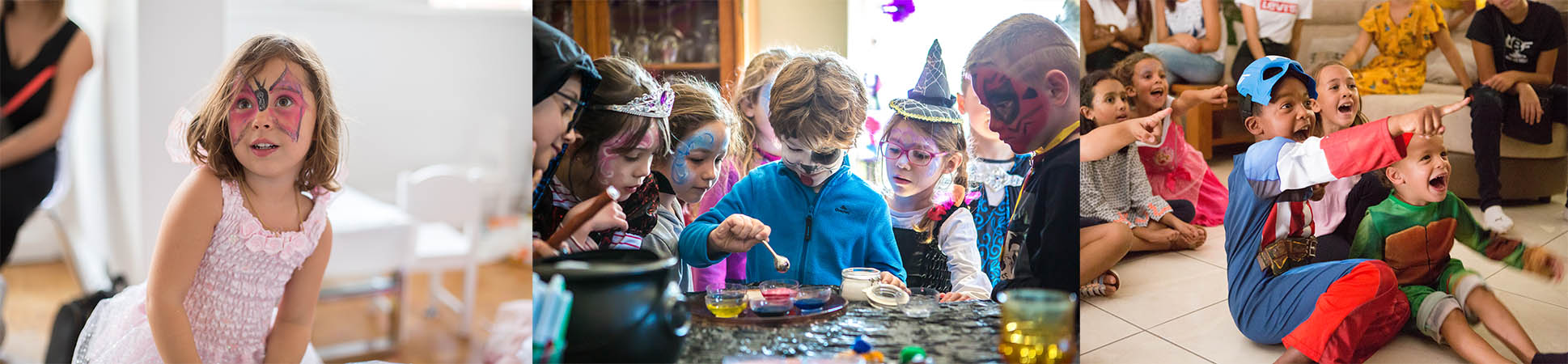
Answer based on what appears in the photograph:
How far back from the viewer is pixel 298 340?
2.03 meters

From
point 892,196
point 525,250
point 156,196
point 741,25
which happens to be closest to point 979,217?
point 892,196

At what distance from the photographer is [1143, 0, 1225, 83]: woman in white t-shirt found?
231 cm

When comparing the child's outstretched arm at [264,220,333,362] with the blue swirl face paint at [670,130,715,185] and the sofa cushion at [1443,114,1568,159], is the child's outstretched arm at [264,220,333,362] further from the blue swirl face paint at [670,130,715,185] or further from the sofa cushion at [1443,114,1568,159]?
the sofa cushion at [1443,114,1568,159]

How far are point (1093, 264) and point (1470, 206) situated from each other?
901 millimetres

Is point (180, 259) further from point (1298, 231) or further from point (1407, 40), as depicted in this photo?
point (1407, 40)

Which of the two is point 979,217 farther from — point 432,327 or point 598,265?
point 432,327

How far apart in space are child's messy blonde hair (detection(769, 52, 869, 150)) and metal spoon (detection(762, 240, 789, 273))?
0.25m

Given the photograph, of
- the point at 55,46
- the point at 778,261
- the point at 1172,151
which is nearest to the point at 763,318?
the point at 778,261

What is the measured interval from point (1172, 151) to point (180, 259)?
2.22 meters

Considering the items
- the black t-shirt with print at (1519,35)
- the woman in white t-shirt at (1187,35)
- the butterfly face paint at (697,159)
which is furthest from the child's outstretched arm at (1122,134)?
the butterfly face paint at (697,159)

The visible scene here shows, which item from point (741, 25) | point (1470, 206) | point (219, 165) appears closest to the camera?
point (219, 165)

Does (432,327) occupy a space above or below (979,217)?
below

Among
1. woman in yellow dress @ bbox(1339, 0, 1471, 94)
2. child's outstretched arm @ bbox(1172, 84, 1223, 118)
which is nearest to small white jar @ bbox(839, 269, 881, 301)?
child's outstretched arm @ bbox(1172, 84, 1223, 118)

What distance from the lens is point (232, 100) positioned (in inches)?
74.9
